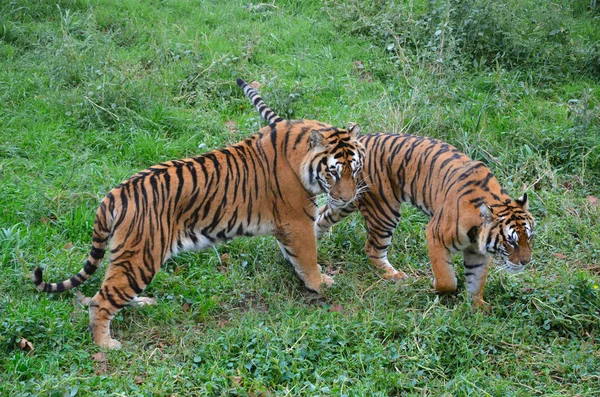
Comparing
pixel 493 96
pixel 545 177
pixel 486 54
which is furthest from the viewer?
pixel 486 54

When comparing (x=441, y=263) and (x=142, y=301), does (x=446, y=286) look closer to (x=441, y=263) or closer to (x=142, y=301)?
(x=441, y=263)

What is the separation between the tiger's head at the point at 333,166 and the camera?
5.10 m

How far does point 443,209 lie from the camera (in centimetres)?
515

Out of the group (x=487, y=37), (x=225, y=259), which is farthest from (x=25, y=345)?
(x=487, y=37)

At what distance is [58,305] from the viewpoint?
4.82 meters

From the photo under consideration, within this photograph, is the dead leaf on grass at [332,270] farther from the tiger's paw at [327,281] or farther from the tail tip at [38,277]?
the tail tip at [38,277]

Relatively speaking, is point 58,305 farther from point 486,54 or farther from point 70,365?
point 486,54

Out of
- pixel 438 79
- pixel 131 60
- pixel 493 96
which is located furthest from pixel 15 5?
pixel 493 96

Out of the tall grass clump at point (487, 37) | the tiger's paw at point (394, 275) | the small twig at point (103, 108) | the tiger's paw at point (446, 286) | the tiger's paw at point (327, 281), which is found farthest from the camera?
the tall grass clump at point (487, 37)

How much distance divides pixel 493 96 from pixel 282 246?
3.43 metres

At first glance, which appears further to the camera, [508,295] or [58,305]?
[508,295]

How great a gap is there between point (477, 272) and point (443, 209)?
509 mm

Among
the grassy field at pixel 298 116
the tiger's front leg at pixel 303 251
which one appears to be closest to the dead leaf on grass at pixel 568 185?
the grassy field at pixel 298 116

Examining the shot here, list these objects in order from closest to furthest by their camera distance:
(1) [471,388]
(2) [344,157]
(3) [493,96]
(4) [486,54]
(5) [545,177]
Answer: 1. (1) [471,388]
2. (2) [344,157]
3. (5) [545,177]
4. (3) [493,96]
5. (4) [486,54]
